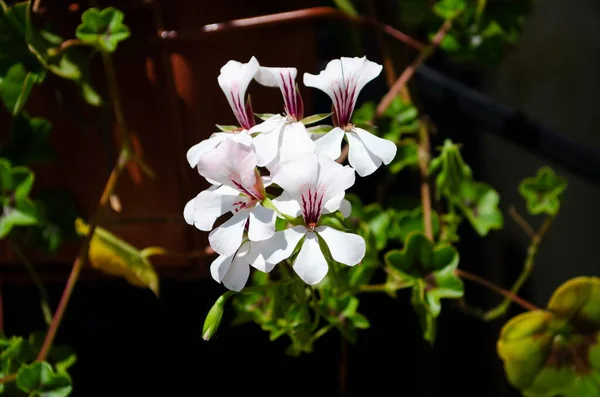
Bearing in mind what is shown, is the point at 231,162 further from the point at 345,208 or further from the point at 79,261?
the point at 79,261

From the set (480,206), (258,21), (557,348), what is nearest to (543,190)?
(480,206)

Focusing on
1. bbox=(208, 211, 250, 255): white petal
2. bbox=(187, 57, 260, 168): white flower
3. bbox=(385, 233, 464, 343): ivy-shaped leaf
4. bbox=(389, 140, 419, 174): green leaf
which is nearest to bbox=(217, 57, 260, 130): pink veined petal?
bbox=(187, 57, 260, 168): white flower

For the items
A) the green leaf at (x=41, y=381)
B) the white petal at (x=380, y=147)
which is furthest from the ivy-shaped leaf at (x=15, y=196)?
the white petal at (x=380, y=147)

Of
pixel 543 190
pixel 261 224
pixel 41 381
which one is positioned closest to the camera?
pixel 261 224

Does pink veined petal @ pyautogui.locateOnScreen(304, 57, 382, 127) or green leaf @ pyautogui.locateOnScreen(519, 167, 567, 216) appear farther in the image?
green leaf @ pyautogui.locateOnScreen(519, 167, 567, 216)

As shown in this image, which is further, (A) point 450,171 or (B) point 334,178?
(A) point 450,171

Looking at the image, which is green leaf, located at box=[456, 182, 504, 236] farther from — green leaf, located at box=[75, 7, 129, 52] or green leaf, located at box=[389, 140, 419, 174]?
green leaf, located at box=[75, 7, 129, 52]

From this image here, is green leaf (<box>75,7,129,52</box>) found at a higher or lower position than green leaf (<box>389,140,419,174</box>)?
higher

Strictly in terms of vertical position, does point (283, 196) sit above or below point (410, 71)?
below
